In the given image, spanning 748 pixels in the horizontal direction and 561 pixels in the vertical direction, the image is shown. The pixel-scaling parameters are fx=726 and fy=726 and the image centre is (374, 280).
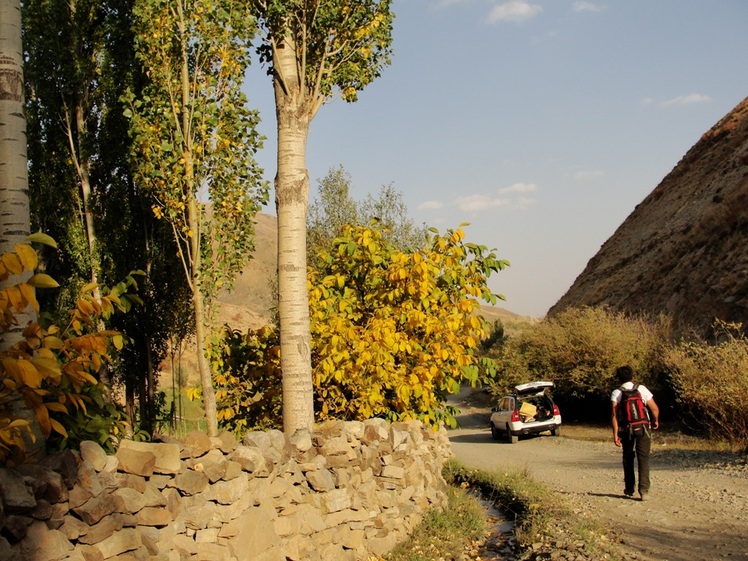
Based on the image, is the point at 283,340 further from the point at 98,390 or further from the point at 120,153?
the point at 120,153

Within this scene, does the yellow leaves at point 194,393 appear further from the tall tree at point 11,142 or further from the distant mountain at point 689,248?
the distant mountain at point 689,248

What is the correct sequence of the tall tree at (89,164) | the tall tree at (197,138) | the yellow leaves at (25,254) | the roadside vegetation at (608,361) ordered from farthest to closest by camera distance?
the roadside vegetation at (608,361) → the tall tree at (89,164) → the tall tree at (197,138) → the yellow leaves at (25,254)

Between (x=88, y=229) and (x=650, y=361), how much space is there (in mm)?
16692

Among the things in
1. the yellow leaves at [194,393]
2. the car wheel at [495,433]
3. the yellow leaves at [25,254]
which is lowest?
the car wheel at [495,433]

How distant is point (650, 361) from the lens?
22.6 m

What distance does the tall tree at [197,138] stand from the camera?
41.7ft

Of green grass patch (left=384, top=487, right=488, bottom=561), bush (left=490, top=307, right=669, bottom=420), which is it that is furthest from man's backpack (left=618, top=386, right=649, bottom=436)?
bush (left=490, top=307, right=669, bottom=420)

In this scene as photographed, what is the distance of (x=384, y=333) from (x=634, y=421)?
12.3ft

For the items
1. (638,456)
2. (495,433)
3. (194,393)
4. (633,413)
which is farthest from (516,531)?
(495,433)

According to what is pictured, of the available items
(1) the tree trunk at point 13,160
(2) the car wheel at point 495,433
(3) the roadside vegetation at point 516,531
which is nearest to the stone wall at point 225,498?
(3) the roadside vegetation at point 516,531

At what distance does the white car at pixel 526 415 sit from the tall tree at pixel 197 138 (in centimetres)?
1097

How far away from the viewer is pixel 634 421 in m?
9.79

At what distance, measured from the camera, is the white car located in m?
21.2

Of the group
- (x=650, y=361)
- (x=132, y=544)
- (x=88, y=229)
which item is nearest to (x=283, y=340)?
(x=132, y=544)
